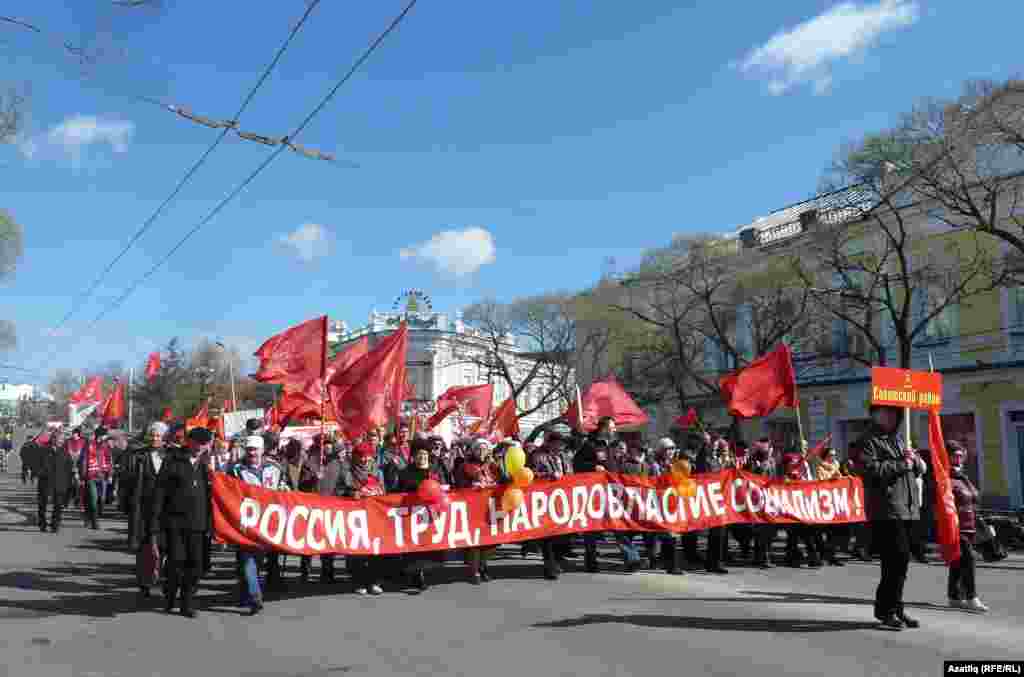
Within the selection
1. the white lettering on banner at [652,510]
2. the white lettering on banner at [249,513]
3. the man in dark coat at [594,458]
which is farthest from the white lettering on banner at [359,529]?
the white lettering on banner at [652,510]

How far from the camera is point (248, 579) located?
8000 millimetres

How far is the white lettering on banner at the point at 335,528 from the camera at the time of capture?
8562 millimetres

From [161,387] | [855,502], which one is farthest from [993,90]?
[161,387]

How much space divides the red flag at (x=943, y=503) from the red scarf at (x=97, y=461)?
13.9m

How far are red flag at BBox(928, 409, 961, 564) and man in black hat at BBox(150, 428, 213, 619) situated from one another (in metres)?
6.82

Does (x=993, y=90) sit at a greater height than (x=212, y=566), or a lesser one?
greater

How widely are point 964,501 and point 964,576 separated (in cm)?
75

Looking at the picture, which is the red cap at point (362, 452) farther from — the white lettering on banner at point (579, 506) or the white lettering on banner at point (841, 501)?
the white lettering on banner at point (841, 501)

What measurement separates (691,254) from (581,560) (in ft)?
67.5

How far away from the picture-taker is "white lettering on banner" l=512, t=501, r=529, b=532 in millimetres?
9579

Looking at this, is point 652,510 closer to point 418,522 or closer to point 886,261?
point 418,522

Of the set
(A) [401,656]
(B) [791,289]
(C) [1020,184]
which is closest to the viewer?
(A) [401,656]

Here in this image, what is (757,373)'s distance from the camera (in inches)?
539

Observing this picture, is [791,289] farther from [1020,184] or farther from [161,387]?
[161,387]
